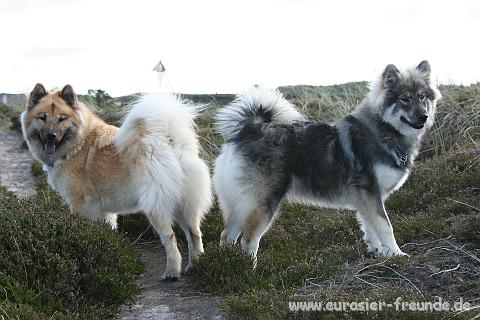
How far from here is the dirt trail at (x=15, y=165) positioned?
28.7 ft

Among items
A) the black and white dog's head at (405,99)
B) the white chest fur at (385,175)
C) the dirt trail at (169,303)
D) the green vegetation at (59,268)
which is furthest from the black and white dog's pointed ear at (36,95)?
the white chest fur at (385,175)

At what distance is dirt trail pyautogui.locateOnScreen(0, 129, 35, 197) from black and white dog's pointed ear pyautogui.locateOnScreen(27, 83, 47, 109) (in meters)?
2.34

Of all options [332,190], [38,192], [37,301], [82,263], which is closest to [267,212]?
[332,190]

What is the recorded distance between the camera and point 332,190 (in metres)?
5.63

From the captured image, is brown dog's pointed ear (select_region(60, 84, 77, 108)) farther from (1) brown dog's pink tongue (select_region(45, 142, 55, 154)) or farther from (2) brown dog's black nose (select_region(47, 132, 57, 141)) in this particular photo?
(1) brown dog's pink tongue (select_region(45, 142, 55, 154))

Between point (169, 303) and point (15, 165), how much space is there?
20.6ft

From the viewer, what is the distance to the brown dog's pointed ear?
6.26 metres

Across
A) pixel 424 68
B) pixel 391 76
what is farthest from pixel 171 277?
pixel 424 68

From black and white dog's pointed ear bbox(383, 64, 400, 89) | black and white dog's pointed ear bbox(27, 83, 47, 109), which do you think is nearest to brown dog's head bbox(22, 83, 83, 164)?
black and white dog's pointed ear bbox(27, 83, 47, 109)

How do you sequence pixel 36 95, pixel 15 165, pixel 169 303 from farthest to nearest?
pixel 15 165, pixel 36 95, pixel 169 303

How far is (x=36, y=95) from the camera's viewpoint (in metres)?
6.20

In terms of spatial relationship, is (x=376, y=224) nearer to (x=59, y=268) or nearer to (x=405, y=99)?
(x=405, y=99)

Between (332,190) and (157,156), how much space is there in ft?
5.75

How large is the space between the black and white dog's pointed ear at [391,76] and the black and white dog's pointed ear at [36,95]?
12.0 feet
